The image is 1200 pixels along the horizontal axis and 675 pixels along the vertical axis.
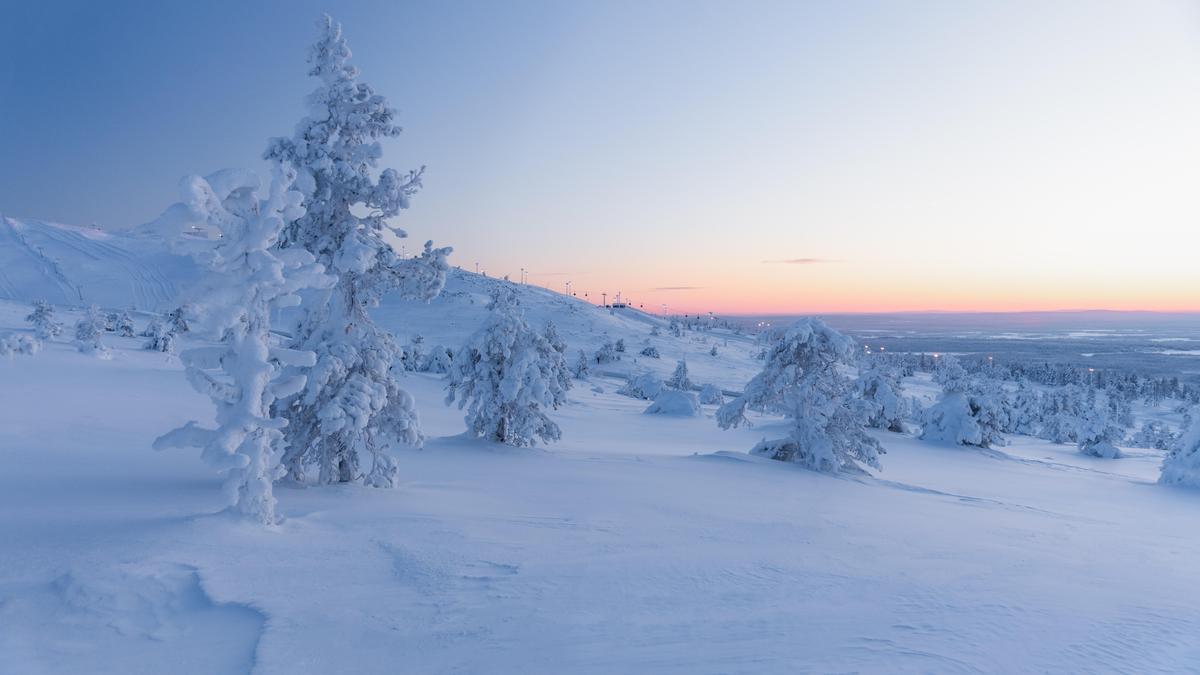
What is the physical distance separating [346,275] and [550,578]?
6.46 m

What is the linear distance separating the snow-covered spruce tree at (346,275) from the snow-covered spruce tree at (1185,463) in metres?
26.0

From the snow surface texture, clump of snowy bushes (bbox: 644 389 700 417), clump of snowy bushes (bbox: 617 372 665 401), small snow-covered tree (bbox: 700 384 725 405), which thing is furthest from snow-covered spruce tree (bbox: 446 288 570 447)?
small snow-covered tree (bbox: 700 384 725 405)

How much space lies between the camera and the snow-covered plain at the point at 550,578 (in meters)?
4.26

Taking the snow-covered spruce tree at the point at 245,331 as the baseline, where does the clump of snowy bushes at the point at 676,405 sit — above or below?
below

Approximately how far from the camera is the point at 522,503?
922 cm

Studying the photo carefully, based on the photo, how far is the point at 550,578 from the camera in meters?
5.69

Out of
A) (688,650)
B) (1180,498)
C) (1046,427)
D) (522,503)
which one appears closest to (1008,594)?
(688,650)

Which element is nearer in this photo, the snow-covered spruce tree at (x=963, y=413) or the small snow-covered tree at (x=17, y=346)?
the small snow-covered tree at (x=17, y=346)

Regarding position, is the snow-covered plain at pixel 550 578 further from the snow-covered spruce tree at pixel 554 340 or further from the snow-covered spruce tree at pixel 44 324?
the snow-covered spruce tree at pixel 44 324

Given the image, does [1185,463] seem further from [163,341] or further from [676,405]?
[163,341]

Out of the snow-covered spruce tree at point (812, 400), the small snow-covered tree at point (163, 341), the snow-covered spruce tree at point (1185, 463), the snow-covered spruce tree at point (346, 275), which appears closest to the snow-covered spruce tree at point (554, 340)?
the snow-covered spruce tree at point (812, 400)

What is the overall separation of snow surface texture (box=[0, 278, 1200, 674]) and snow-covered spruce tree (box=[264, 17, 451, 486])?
35.4 inches

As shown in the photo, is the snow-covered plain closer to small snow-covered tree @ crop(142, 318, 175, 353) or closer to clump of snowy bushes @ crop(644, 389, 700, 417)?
clump of snowy bushes @ crop(644, 389, 700, 417)

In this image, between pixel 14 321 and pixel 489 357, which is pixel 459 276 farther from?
pixel 489 357
